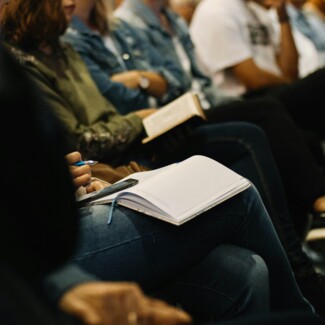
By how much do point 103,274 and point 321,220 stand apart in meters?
1.01

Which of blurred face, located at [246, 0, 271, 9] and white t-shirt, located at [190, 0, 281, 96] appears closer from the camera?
white t-shirt, located at [190, 0, 281, 96]

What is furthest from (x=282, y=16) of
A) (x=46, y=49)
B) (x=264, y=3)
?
(x=46, y=49)

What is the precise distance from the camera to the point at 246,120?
2305 mm

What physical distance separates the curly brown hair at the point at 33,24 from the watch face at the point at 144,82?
475mm

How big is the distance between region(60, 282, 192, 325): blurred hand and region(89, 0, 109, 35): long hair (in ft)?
5.95

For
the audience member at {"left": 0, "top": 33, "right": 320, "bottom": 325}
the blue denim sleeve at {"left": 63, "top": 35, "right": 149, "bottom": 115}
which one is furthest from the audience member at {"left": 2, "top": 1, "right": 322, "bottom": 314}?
the audience member at {"left": 0, "top": 33, "right": 320, "bottom": 325}

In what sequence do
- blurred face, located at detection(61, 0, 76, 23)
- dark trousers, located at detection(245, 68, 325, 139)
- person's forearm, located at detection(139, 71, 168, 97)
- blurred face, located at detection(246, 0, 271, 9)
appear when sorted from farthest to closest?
blurred face, located at detection(246, 0, 271, 9), dark trousers, located at detection(245, 68, 325, 139), person's forearm, located at detection(139, 71, 168, 97), blurred face, located at detection(61, 0, 76, 23)

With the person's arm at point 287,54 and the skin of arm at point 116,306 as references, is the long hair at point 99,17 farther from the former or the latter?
the skin of arm at point 116,306

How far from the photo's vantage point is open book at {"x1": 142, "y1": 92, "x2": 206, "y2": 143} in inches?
78.2

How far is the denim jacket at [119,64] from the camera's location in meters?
2.30

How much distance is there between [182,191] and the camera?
4.44 ft

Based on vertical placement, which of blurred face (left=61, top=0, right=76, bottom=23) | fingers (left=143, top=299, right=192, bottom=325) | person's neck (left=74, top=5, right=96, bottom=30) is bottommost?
person's neck (left=74, top=5, right=96, bottom=30)

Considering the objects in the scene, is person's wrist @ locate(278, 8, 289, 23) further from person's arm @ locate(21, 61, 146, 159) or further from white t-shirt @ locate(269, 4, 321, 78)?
person's arm @ locate(21, 61, 146, 159)

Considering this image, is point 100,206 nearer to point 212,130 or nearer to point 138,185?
point 138,185
